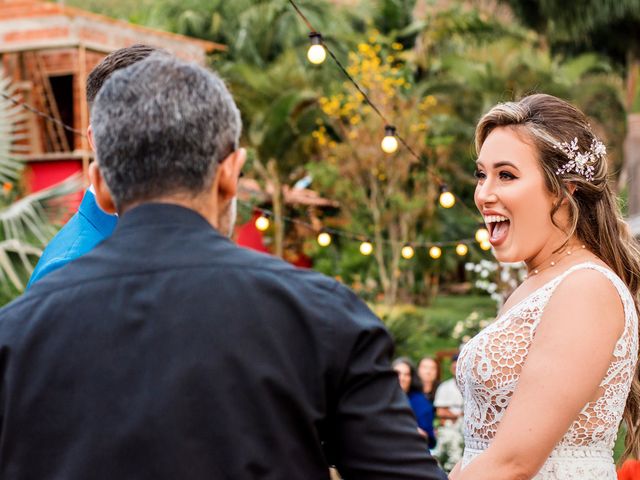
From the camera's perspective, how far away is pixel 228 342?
139 cm

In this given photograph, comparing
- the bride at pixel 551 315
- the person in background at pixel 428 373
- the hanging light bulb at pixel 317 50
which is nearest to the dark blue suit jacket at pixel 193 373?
the bride at pixel 551 315

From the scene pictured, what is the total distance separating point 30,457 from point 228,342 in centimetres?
35

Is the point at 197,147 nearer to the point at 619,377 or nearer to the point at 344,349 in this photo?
the point at 344,349

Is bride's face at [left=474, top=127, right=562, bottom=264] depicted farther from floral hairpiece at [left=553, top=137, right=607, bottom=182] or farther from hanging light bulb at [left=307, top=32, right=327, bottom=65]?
hanging light bulb at [left=307, top=32, right=327, bottom=65]

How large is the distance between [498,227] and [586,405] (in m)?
0.54

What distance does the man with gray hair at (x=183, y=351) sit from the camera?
1.38 meters

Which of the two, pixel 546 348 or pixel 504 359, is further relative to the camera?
pixel 504 359

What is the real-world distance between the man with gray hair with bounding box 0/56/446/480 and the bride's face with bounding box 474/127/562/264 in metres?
1.14

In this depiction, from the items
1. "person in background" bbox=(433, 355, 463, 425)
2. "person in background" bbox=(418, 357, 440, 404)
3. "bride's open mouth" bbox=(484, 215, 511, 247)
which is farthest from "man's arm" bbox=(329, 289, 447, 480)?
"person in background" bbox=(418, 357, 440, 404)

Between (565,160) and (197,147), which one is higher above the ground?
(197,147)

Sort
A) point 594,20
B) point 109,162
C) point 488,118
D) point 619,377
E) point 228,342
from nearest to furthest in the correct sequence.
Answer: point 228,342 < point 109,162 < point 619,377 < point 488,118 < point 594,20

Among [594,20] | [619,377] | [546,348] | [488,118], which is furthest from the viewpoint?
[594,20]

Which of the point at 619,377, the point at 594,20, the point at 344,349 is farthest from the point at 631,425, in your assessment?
the point at 594,20

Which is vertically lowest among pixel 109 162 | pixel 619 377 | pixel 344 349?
pixel 619 377
